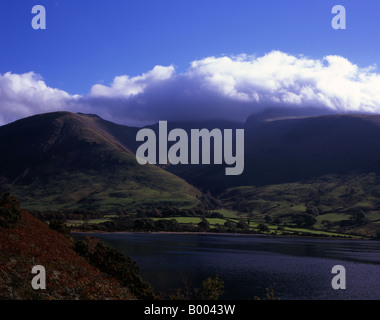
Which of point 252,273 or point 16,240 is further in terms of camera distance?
point 252,273

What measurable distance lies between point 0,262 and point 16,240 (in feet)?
19.3

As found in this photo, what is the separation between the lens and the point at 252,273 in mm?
78625

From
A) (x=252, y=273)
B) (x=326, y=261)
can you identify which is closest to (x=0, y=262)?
(x=252, y=273)

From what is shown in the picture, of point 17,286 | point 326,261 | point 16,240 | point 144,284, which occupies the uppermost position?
point 16,240

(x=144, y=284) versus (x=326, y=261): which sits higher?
(x=144, y=284)

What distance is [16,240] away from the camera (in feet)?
122

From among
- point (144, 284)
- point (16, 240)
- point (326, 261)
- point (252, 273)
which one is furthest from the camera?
point (326, 261)
